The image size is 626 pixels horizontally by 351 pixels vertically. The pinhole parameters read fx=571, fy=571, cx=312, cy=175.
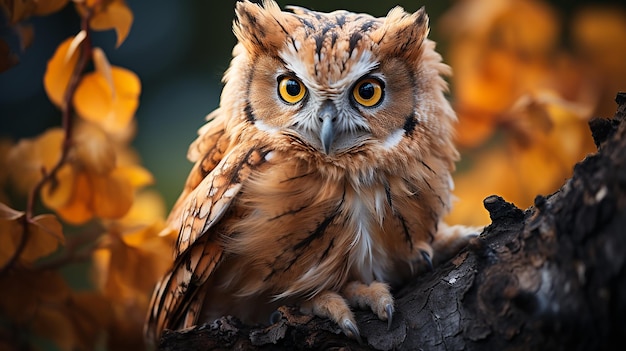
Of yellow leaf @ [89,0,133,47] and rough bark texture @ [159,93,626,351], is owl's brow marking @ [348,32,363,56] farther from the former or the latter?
yellow leaf @ [89,0,133,47]

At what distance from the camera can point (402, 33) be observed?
1394 millimetres

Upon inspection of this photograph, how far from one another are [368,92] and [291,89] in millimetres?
191

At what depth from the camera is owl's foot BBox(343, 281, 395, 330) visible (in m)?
1.31

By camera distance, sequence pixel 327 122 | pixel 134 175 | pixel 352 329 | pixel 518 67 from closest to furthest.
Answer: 1. pixel 352 329
2. pixel 327 122
3. pixel 134 175
4. pixel 518 67

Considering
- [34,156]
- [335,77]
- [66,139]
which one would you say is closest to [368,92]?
[335,77]

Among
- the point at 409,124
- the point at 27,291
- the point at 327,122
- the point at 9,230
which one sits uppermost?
the point at 409,124

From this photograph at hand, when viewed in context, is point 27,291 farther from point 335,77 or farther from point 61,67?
point 335,77

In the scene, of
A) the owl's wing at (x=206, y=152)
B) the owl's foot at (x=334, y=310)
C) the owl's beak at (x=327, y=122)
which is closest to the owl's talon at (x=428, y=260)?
the owl's foot at (x=334, y=310)

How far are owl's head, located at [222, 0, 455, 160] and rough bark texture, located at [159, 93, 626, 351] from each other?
375 millimetres

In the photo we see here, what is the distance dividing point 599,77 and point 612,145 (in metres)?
Result: 1.11

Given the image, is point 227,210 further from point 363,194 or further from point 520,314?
point 520,314

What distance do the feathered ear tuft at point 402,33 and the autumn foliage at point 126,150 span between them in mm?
454

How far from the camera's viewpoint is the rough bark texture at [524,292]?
0.90 metres

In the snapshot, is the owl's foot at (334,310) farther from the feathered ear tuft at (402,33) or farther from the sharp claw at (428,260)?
the feathered ear tuft at (402,33)
